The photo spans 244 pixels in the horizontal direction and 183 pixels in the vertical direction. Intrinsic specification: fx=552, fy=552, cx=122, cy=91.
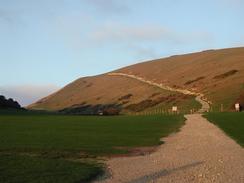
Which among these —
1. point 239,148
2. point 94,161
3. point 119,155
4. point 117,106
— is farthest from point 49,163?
point 117,106

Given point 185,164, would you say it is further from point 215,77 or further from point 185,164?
point 215,77

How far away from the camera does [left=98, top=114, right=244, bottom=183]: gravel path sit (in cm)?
2080

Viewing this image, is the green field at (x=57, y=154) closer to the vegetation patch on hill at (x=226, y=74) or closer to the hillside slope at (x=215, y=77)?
the hillside slope at (x=215, y=77)

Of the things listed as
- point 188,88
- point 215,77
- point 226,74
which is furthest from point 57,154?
point 215,77

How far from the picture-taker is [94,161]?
27.1 metres

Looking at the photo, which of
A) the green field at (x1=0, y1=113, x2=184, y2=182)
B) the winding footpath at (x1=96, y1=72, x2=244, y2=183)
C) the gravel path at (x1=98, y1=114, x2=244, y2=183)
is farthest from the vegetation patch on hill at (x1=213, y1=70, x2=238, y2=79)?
the gravel path at (x1=98, y1=114, x2=244, y2=183)

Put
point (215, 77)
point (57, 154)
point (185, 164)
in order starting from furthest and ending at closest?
point (215, 77) < point (57, 154) < point (185, 164)

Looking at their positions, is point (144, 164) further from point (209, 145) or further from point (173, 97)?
point (173, 97)

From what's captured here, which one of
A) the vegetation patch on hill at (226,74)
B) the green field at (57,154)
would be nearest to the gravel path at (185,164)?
the green field at (57,154)

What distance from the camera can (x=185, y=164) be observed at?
2500cm

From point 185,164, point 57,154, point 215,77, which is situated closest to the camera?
point 185,164

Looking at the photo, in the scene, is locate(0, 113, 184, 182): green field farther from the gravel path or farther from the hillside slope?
the hillside slope

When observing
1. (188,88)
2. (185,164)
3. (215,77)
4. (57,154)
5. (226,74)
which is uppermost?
(226,74)

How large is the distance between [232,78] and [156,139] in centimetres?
10014
